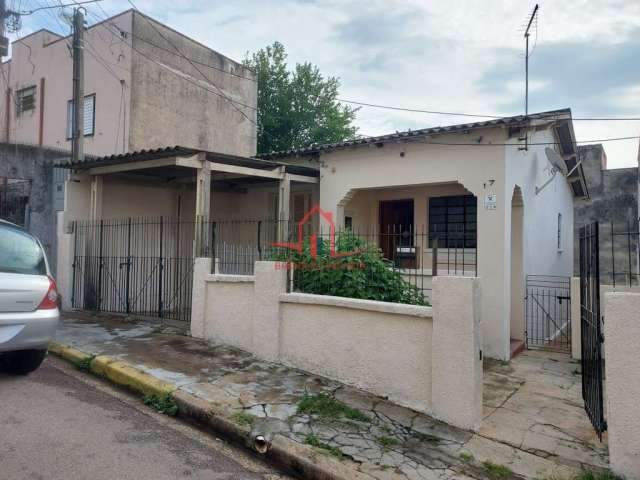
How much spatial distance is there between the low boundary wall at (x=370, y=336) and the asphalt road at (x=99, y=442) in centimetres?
170

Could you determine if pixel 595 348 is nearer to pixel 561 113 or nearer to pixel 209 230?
pixel 561 113

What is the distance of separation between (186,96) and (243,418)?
1277 cm

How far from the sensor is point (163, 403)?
4.66 metres

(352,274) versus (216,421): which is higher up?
(352,274)

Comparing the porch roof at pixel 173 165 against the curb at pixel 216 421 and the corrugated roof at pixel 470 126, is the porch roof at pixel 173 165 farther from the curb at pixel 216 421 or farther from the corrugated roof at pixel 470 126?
the curb at pixel 216 421

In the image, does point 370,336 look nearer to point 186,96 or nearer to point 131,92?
point 131,92

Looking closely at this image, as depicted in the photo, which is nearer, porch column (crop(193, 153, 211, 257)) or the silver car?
the silver car

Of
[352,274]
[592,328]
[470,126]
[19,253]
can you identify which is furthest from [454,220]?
[19,253]

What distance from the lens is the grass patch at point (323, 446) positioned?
3.62 metres

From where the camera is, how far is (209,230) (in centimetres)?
786

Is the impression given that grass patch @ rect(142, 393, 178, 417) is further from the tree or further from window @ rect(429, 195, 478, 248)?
the tree

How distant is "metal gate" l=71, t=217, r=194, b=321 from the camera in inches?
362

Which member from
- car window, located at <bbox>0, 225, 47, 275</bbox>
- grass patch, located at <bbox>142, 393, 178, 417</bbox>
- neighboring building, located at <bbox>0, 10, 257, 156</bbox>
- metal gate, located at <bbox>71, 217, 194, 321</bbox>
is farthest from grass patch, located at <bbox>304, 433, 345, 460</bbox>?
neighboring building, located at <bbox>0, 10, 257, 156</bbox>

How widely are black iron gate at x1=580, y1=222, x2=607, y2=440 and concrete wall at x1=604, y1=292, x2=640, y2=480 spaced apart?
49 cm
